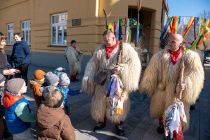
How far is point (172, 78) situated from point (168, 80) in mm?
70

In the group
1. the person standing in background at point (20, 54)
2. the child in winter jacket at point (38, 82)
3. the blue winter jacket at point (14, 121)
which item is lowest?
the blue winter jacket at point (14, 121)

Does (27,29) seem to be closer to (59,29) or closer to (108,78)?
(59,29)

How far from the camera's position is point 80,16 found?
33.9ft

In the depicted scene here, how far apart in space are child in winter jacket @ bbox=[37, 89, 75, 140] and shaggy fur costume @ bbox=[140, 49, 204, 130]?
1.47 meters

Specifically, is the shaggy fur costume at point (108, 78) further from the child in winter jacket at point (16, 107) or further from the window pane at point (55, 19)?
the window pane at point (55, 19)

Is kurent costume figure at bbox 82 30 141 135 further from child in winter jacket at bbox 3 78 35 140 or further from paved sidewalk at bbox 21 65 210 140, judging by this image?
child in winter jacket at bbox 3 78 35 140

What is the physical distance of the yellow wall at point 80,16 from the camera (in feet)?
31.8

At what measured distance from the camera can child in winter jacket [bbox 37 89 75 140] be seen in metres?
2.53

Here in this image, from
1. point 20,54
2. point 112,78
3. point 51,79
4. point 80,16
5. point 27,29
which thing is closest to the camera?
point 51,79

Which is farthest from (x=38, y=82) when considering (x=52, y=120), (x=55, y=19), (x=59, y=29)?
(x=55, y=19)

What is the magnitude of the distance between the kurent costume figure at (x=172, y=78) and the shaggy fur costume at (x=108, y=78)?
0.76 ft

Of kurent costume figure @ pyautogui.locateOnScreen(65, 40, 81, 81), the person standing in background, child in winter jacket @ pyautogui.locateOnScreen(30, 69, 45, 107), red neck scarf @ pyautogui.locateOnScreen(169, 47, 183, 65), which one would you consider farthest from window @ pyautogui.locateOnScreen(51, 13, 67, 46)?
red neck scarf @ pyautogui.locateOnScreen(169, 47, 183, 65)

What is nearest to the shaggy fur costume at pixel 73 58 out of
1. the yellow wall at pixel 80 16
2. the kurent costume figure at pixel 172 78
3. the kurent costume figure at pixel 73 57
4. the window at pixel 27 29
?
the kurent costume figure at pixel 73 57

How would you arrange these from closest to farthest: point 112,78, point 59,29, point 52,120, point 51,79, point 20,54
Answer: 1. point 52,120
2. point 51,79
3. point 112,78
4. point 20,54
5. point 59,29
